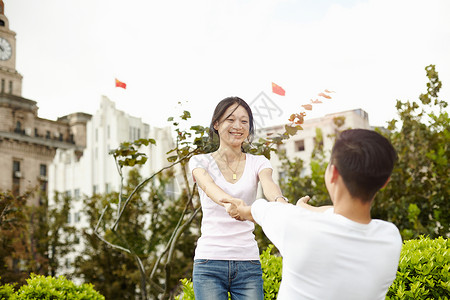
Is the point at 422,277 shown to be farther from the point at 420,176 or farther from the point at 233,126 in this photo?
the point at 420,176

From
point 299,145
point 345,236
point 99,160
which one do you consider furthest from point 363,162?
point 99,160

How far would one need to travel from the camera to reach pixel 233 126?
283cm

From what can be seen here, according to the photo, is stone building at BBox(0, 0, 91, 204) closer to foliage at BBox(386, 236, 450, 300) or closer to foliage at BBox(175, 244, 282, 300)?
foliage at BBox(175, 244, 282, 300)

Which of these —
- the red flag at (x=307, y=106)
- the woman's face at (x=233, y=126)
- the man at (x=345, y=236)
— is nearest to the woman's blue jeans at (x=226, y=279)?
the woman's face at (x=233, y=126)

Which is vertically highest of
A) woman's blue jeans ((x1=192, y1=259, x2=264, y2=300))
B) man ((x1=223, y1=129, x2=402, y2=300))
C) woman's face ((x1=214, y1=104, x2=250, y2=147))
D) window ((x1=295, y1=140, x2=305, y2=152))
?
window ((x1=295, y1=140, x2=305, y2=152))

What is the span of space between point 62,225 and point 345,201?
86.0ft

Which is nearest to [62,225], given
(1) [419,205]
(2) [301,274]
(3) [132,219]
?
(3) [132,219]

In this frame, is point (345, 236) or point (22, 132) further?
point (22, 132)

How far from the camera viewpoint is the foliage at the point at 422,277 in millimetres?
3811

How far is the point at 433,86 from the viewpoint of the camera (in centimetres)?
1002

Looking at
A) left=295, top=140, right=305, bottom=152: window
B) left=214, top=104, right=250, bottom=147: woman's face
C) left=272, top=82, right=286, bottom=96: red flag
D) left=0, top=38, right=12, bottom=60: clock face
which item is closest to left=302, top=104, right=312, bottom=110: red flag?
left=272, top=82, right=286, bottom=96: red flag

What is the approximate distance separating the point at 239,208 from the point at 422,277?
2395 mm

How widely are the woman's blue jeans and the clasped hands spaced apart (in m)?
0.40

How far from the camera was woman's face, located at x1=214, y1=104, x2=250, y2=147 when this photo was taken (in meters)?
2.83
